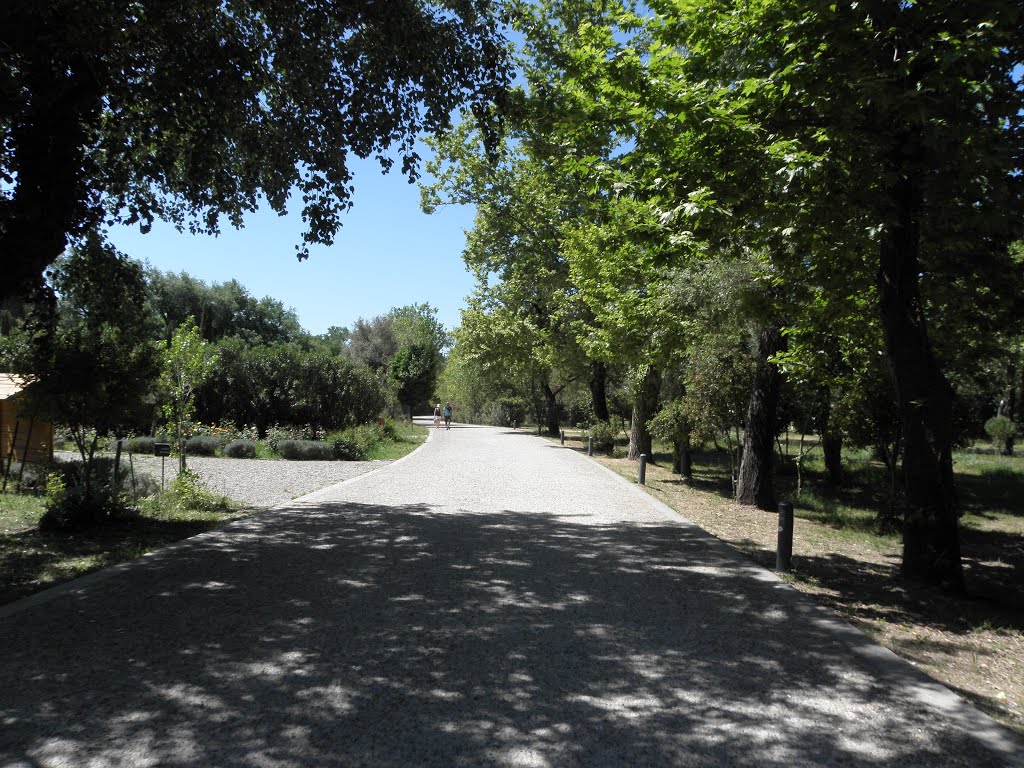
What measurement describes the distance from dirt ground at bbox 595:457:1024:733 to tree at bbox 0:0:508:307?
6.87 metres

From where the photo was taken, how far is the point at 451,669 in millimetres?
4473

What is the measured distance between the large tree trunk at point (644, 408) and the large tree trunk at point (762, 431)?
264 inches

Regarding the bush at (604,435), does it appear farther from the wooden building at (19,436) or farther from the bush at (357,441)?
the wooden building at (19,436)

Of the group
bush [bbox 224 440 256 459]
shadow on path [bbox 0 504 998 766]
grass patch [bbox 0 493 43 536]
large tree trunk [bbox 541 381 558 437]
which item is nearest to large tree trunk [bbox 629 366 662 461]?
bush [bbox 224 440 256 459]

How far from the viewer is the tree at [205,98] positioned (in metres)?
6.83

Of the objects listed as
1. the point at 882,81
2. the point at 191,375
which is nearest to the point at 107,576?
the point at 191,375

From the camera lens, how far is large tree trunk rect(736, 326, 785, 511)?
12.6 meters

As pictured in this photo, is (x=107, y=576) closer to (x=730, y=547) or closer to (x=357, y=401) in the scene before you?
(x=730, y=547)

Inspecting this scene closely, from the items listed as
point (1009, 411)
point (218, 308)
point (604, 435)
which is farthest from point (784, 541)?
point (218, 308)

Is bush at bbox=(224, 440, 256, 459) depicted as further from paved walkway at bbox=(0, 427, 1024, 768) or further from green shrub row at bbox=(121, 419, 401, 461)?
paved walkway at bbox=(0, 427, 1024, 768)

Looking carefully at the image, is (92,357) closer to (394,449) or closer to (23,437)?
(23,437)

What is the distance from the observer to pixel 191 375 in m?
11.1

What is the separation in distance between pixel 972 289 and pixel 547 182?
12.5 metres

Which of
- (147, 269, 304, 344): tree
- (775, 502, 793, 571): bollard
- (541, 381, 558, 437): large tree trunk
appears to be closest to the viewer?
(775, 502, 793, 571): bollard
